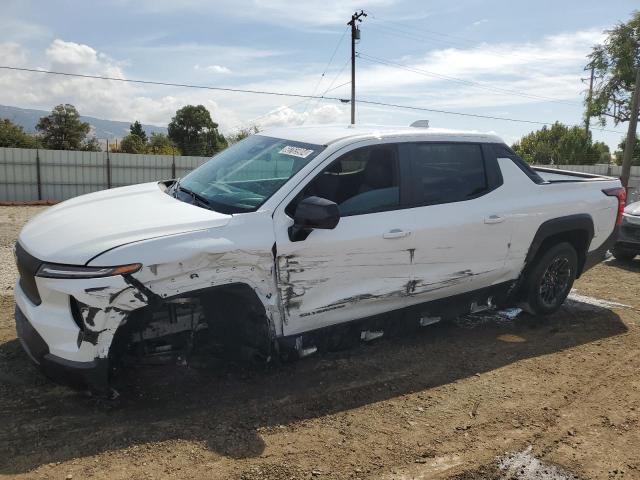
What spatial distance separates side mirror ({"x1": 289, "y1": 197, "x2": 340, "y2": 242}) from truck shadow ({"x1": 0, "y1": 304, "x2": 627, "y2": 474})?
1.15 metres

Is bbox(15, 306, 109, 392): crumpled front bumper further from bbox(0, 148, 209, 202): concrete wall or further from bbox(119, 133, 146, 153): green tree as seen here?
bbox(119, 133, 146, 153): green tree

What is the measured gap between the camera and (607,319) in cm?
561

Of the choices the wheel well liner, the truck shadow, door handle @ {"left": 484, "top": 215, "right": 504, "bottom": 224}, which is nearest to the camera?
the truck shadow

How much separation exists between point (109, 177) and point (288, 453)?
2116cm

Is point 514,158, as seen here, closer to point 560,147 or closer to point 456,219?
point 456,219

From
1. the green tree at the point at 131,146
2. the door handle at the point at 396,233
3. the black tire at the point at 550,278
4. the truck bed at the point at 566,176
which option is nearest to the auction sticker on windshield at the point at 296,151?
the door handle at the point at 396,233

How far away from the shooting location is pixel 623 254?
8.95 meters

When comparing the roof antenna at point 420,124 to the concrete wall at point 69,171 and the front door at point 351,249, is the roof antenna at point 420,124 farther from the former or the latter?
the concrete wall at point 69,171

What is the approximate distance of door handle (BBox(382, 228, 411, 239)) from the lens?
3.87 m

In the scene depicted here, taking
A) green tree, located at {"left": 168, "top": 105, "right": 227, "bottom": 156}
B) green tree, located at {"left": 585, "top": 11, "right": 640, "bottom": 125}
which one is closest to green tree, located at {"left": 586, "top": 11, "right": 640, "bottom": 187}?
green tree, located at {"left": 585, "top": 11, "right": 640, "bottom": 125}

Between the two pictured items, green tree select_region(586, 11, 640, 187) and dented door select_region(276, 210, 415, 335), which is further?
green tree select_region(586, 11, 640, 187)

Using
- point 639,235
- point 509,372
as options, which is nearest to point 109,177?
point 639,235

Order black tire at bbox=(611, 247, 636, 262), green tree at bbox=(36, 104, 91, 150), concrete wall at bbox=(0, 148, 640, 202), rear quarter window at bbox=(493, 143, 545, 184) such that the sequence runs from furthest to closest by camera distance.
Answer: green tree at bbox=(36, 104, 91, 150), concrete wall at bbox=(0, 148, 640, 202), black tire at bbox=(611, 247, 636, 262), rear quarter window at bbox=(493, 143, 545, 184)

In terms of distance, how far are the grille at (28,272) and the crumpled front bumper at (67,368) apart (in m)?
0.17
